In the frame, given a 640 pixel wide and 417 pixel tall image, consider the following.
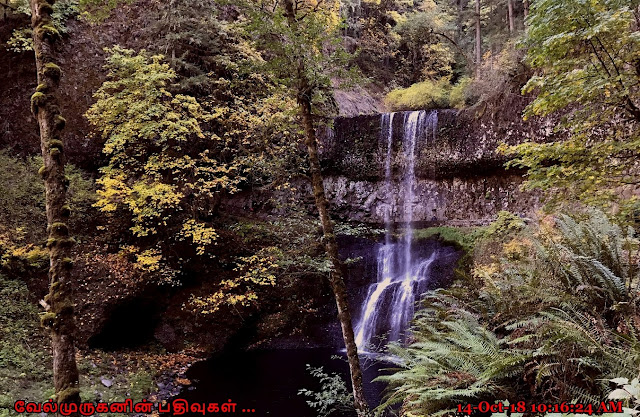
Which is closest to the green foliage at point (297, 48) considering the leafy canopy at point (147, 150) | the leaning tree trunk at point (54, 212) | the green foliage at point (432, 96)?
the leaning tree trunk at point (54, 212)

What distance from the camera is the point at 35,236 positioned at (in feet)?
31.0

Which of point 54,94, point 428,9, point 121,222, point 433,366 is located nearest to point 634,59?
point 433,366

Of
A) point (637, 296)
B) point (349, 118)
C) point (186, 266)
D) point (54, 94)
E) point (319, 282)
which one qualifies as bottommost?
point (319, 282)

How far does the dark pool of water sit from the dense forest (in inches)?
2.6

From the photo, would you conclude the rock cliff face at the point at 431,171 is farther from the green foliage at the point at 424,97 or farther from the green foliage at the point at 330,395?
the green foliage at the point at 330,395

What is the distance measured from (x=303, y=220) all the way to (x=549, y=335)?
3.66 m

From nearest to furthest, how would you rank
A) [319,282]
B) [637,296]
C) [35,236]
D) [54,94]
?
[637,296] < [54,94] < [35,236] < [319,282]

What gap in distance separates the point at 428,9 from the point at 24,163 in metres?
22.2

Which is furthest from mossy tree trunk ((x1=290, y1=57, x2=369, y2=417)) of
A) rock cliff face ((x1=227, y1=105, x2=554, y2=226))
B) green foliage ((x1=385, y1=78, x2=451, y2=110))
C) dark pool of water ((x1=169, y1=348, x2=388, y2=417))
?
green foliage ((x1=385, y1=78, x2=451, y2=110))

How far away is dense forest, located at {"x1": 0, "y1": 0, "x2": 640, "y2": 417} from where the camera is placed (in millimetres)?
3246

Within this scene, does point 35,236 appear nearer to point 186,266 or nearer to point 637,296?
point 186,266

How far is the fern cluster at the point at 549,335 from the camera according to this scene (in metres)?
Result: 2.53

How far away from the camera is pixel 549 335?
2.87m

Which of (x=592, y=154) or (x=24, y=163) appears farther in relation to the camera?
(x=24, y=163)
